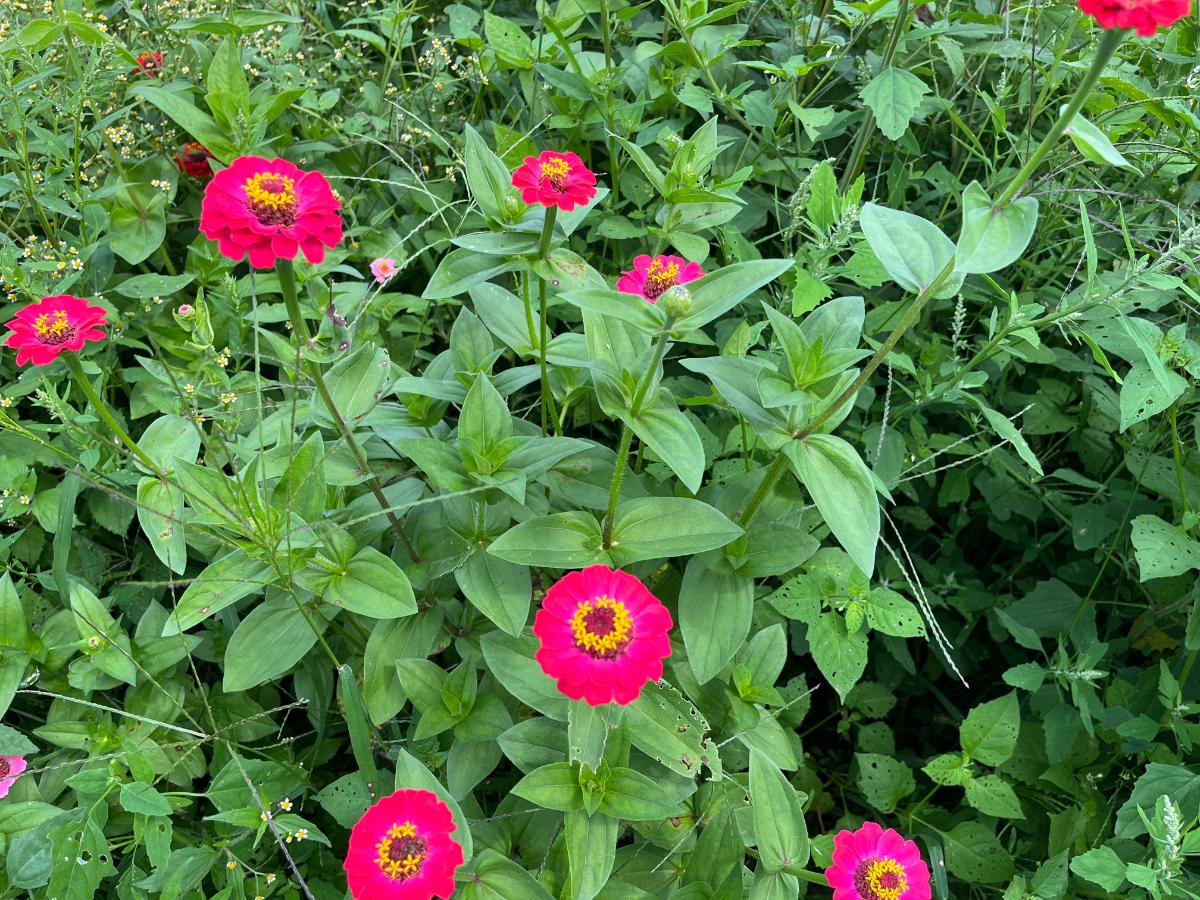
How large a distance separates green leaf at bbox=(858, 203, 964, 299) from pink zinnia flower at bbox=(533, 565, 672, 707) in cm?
65

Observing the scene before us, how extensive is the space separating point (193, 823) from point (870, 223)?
5.77ft

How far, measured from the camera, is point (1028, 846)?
6.27ft

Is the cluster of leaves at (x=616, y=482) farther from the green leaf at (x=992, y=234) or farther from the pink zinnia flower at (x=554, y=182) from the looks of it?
the pink zinnia flower at (x=554, y=182)

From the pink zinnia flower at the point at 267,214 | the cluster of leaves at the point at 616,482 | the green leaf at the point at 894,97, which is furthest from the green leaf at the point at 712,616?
the green leaf at the point at 894,97

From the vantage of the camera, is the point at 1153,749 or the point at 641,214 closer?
the point at 1153,749

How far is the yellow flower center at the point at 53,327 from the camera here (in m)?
1.61

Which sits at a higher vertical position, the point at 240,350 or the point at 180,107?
the point at 180,107

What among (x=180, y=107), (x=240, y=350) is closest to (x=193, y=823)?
(x=240, y=350)

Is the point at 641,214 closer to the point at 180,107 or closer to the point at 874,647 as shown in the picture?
the point at 180,107

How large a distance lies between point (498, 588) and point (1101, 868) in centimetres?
116

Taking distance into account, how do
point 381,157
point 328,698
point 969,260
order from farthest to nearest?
point 381,157
point 328,698
point 969,260

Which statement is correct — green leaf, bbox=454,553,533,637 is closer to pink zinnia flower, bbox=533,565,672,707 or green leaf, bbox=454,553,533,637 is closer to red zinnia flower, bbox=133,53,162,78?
pink zinnia flower, bbox=533,565,672,707

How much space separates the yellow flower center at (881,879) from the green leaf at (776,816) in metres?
0.09

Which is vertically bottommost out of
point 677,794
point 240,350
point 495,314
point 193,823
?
point 193,823
